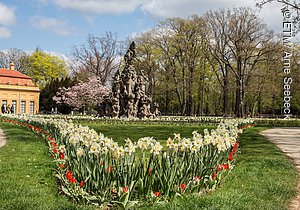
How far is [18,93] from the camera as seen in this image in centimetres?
4944

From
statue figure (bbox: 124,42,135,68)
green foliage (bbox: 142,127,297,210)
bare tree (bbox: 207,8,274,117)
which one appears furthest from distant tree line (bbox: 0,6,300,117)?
green foliage (bbox: 142,127,297,210)

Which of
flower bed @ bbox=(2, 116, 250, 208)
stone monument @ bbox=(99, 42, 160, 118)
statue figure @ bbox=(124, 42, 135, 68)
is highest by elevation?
statue figure @ bbox=(124, 42, 135, 68)

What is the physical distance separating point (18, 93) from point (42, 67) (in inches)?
→ 344

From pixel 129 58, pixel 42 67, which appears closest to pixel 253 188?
pixel 129 58

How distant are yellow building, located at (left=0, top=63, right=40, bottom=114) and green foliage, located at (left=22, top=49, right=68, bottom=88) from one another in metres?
6.21

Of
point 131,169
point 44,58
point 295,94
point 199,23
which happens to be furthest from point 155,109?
point 44,58

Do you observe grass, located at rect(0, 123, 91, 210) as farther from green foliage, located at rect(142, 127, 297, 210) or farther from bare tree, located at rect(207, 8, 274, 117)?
bare tree, located at rect(207, 8, 274, 117)

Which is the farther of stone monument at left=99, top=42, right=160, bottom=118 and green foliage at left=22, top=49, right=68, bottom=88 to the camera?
green foliage at left=22, top=49, right=68, bottom=88

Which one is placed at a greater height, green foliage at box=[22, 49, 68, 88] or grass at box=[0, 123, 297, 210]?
green foliage at box=[22, 49, 68, 88]

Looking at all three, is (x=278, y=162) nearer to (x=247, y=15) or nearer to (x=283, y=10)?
(x=283, y=10)

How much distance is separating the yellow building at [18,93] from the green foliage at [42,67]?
621 cm

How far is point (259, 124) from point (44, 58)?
41524mm

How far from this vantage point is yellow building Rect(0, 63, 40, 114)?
48062 mm

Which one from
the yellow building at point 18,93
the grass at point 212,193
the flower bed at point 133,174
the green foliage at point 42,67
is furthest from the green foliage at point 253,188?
the green foliage at point 42,67
